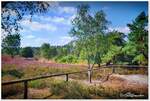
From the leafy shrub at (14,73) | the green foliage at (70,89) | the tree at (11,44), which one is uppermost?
A: the tree at (11,44)

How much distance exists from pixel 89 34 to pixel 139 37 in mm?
564

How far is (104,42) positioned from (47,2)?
79 centimetres

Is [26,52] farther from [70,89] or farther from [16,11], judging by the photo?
[70,89]

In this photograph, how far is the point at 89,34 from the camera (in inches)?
171

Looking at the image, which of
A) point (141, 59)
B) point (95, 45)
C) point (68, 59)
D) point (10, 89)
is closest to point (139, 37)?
point (141, 59)

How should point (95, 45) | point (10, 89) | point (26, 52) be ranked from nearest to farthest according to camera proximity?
point (10, 89) → point (26, 52) → point (95, 45)

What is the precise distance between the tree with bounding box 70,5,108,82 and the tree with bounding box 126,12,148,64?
A: 1.05 feet

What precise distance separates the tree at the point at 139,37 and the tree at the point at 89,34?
32 centimetres

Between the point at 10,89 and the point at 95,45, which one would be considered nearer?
the point at 10,89

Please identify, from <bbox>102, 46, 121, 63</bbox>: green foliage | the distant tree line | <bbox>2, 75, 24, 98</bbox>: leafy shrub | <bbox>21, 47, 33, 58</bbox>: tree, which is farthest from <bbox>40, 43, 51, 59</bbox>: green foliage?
<bbox>102, 46, 121, 63</bbox>: green foliage

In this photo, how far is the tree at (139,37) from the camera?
13.8 feet

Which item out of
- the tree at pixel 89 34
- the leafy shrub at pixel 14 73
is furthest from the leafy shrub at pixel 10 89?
the tree at pixel 89 34

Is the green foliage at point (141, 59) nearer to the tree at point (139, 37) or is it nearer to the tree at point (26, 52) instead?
the tree at point (139, 37)

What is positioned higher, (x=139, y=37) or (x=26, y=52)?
(x=139, y=37)
